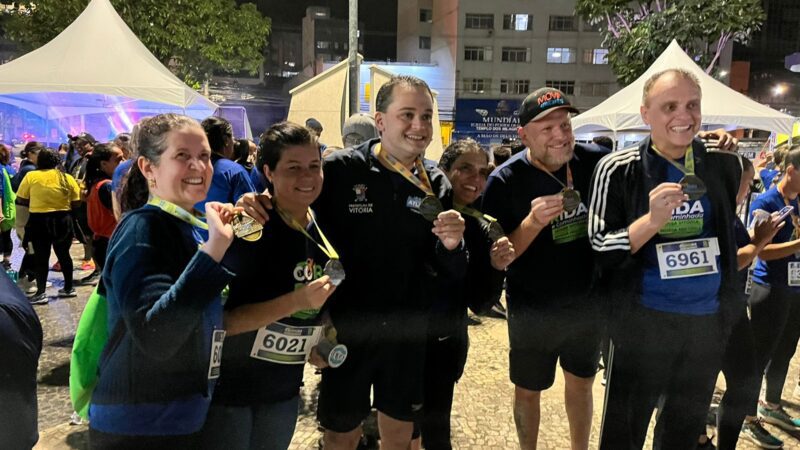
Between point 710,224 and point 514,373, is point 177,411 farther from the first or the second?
point 710,224

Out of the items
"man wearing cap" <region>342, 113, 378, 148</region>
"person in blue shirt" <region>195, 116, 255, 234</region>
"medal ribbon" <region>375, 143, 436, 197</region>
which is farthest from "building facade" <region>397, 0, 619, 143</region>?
"medal ribbon" <region>375, 143, 436, 197</region>

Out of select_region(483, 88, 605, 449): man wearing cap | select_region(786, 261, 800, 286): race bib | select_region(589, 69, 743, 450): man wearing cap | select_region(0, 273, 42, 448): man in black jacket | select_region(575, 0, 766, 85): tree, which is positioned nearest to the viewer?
select_region(0, 273, 42, 448): man in black jacket

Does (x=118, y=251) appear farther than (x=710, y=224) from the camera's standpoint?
No

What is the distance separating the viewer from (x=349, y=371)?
231 centimetres

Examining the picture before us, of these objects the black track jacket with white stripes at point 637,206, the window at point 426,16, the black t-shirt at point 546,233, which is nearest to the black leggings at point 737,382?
the black track jacket with white stripes at point 637,206

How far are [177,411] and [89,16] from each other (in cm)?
746

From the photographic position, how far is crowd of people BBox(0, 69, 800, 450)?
5.19ft

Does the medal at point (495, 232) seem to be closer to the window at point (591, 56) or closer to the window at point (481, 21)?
the window at point (481, 21)

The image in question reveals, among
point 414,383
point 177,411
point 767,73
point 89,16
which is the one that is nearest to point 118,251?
point 177,411

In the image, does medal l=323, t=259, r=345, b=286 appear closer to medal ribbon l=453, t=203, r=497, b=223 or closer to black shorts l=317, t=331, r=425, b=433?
black shorts l=317, t=331, r=425, b=433

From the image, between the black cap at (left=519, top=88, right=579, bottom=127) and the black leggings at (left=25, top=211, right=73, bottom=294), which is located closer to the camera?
the black cap at (left=519, top=88, right=579, bottom=127)

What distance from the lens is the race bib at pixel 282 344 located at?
200cm

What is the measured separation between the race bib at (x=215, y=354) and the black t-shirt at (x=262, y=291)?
18 centimetres

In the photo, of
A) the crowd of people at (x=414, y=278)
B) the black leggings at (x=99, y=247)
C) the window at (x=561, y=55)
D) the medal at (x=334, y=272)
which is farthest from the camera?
the window at (x=561, y=55)
